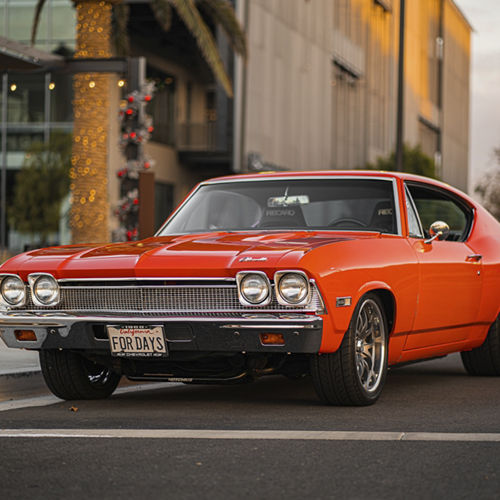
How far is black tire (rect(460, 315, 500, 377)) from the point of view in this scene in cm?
974

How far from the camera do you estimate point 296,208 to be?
8602mm

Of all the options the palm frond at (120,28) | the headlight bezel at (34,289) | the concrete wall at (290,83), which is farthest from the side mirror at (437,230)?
the concrete wall at (290,83)

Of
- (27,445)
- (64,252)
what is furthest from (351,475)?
(64,252)

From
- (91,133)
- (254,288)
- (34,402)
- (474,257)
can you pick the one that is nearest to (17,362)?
(34,402)

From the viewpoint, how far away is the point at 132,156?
1636 cm

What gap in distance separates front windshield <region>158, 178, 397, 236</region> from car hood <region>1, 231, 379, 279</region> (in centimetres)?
42

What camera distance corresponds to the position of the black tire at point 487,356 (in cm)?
974

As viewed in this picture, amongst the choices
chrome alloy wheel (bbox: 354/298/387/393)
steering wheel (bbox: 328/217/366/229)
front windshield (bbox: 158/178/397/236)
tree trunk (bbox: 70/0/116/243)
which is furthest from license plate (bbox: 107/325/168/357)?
tree trunk (bbox: 70/0/116/243)

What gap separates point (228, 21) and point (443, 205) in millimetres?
13337

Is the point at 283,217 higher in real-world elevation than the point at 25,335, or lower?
higher

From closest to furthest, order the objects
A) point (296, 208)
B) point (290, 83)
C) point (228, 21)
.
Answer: point (296, 208), point (228, 21), point (290, 83)

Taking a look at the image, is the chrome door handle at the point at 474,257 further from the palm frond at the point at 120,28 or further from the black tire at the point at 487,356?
the palm frond at the point at 120,28

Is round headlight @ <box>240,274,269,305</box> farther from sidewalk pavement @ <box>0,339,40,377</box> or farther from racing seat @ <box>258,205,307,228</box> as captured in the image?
sidewalk pavement @ <box>0,339,40,377</box>

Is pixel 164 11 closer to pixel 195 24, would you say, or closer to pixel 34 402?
pixel 195 24
